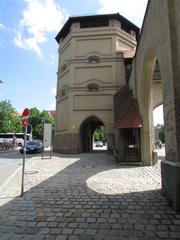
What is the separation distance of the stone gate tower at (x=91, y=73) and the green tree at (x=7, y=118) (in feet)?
82.2

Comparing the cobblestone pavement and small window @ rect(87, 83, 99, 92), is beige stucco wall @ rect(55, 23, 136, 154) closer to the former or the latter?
small window @ rect(87, 83, 99, 92)

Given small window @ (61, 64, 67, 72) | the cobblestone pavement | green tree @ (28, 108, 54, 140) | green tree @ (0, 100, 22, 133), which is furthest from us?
green tree @ (28, 108, 54, 140)

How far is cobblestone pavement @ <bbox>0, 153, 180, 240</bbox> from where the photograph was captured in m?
4.54

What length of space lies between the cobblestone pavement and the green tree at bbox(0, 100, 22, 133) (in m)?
42.6

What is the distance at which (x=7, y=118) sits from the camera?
50438 millimetres

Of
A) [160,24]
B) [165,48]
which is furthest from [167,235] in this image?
[160,24]

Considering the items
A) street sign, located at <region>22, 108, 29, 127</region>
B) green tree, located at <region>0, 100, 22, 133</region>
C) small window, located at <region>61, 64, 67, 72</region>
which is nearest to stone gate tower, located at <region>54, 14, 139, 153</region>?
small window, located at <region>61, 64, 67, 72</region>

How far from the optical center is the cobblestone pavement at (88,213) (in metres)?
4.54

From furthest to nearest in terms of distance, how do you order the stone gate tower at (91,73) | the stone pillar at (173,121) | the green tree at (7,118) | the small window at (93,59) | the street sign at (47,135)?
the green tree at (7,118) → the small window at (93,59) → the stone gate tower at (91,73) → the street sign at (47,135) → the stone pillar at (173,121)

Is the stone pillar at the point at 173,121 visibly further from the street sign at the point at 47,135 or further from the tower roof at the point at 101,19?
the tower roof at the point at 101,19

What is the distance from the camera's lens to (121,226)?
4875mm

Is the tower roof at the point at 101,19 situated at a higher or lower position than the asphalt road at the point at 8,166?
higher

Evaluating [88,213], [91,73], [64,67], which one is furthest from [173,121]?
[64,67]

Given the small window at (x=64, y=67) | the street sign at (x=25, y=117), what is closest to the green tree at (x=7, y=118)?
the small window at (x=64, y=67)
